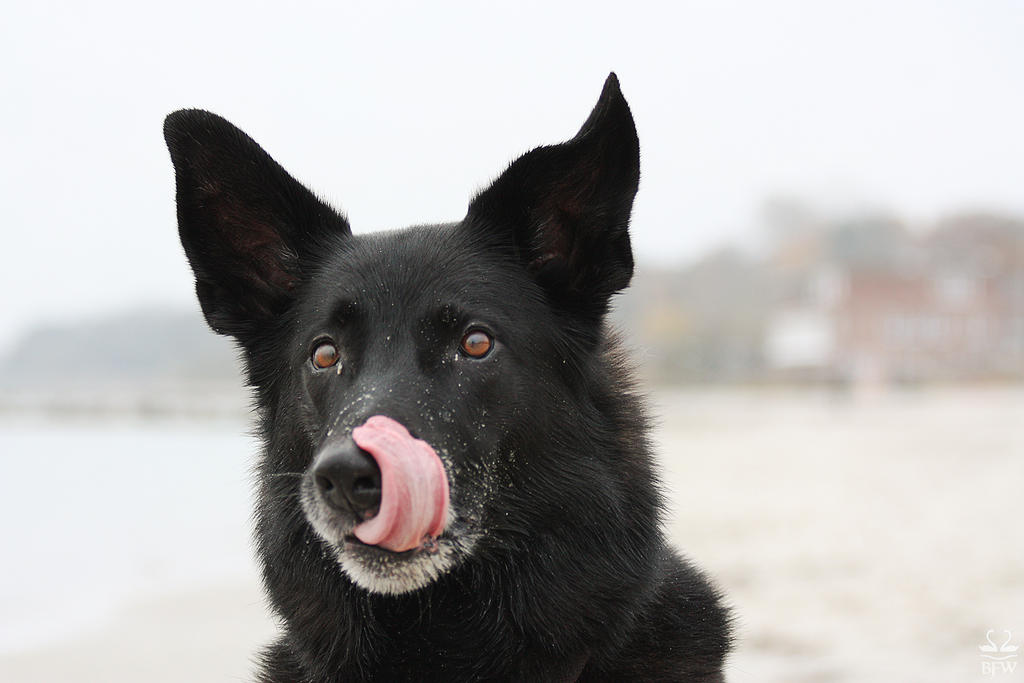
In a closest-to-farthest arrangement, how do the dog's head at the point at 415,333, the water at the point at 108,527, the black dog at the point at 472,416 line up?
the dog's head at the point at 415,333 < the black dog at the point at 472,416 < the water at the point at 108,527

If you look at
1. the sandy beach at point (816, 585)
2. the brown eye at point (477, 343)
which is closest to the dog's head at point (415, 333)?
the brown eye at point (477, 343)

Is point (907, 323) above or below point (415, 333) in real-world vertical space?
above

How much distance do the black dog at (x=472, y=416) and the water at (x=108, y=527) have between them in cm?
58

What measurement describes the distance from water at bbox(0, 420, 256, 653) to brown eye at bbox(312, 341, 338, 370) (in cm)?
56

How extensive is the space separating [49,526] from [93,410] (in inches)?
865

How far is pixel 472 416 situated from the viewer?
2664mm

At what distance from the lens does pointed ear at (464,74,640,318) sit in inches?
109

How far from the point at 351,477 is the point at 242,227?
1219 mm

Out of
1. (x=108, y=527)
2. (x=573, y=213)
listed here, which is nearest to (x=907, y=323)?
(x=108, y=527)

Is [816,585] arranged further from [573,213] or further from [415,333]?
[415,333]

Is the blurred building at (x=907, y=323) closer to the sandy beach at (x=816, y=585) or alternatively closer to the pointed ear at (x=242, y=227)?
the sandy beach at (x=816, y=585)

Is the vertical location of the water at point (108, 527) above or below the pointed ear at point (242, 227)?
below

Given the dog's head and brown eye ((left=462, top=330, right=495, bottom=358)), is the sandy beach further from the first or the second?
brown eye ((left=462, top=330, right=495, bottom=358))

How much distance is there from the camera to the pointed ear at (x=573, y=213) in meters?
2.77
